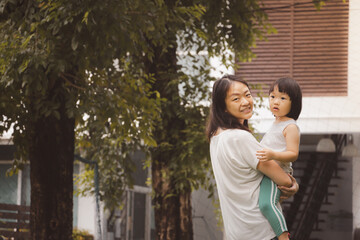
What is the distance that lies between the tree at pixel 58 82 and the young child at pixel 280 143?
2.48 m

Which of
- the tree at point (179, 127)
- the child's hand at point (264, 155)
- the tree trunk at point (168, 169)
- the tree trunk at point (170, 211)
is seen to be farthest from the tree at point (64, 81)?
the child's hand at point (264, 155)

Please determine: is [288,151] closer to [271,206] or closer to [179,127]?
[271,206]

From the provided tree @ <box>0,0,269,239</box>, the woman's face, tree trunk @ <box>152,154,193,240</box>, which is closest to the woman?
the woman's face

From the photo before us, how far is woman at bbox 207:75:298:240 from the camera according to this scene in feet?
9.64

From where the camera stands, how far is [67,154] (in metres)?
6.62

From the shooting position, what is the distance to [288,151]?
3096mm

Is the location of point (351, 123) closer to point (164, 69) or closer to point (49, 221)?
point (164, 69)

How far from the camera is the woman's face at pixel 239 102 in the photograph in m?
3.12

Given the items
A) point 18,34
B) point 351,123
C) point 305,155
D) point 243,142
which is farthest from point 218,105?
point 305,155

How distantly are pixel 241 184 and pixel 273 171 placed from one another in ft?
0.54

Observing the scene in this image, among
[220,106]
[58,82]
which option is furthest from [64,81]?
[220,106]

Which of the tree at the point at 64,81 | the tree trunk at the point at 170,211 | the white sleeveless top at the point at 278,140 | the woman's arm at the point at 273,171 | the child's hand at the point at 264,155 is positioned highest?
the tree at the point at 64,81

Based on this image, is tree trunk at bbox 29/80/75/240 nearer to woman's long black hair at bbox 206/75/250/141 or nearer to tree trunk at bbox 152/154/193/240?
tree trunk at bbox 152/154/193/240

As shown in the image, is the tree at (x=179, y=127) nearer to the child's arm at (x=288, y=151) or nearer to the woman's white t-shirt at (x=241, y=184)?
the child's arm at (x=288, y=151)
